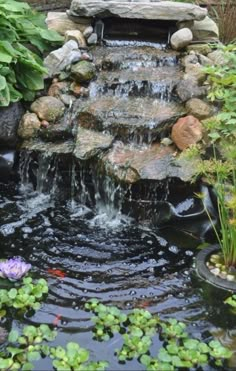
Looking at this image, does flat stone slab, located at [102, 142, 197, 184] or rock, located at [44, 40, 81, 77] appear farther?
rock, located at [44, 40, 81, 77]

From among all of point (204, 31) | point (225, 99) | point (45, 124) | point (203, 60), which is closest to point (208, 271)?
point (225, 99)

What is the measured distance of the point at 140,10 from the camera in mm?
5816

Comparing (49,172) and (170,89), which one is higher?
(170,89)

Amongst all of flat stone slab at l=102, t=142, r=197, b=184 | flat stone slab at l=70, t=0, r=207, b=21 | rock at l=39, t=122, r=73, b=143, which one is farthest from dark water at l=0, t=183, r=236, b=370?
flat stone slab at l=70, t=0, r=207, b=21

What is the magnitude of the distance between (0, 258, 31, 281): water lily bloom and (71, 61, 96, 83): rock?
8.14 feet

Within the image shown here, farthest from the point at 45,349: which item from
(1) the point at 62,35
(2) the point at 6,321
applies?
(1) the point at 62,35

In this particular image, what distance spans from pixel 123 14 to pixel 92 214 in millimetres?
2696

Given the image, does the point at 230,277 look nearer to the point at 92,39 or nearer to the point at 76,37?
the point at 76,37

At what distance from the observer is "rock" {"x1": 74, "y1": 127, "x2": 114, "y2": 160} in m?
4.34

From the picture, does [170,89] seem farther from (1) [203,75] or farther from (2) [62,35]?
(2) [62,35]

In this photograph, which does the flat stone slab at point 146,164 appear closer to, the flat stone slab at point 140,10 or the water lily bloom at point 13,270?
the water lily bloom at point 13,270

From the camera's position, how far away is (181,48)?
5750 mm

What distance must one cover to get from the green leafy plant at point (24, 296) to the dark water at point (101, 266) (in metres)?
0.07

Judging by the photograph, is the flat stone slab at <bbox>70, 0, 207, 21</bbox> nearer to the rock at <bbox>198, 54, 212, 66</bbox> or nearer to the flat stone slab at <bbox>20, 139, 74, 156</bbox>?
the rock at <bbox>198, 54, 212, 66</bbox>
